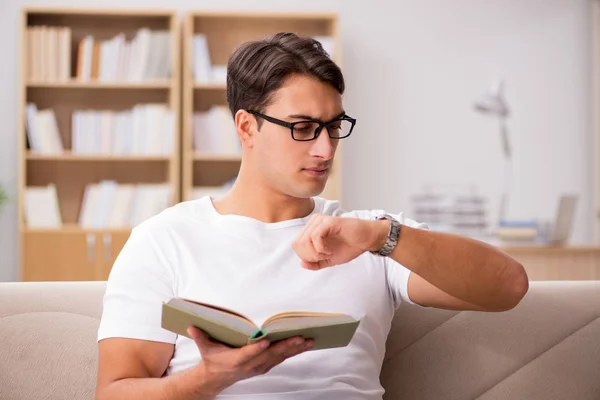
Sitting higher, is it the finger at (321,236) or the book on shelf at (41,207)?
the finger at (321,236)

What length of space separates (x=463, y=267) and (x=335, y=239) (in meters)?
0.23

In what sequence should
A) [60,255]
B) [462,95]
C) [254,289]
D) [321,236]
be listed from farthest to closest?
[462,95], [60,255], [254,289], [321,236]

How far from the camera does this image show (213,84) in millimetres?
4621

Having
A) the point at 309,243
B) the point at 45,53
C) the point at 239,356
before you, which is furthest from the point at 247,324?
the point at 45,53

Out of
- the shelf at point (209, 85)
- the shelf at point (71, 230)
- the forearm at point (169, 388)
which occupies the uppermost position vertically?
the shelf at point (209, 85)

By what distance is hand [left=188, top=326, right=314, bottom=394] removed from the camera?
3.80 feet

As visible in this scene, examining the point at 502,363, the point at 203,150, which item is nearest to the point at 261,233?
the point at 502,363

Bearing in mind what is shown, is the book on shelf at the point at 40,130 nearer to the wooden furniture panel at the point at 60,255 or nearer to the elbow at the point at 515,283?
the wooden furniture panel at the point at 60,255

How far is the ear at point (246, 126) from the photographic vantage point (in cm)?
165

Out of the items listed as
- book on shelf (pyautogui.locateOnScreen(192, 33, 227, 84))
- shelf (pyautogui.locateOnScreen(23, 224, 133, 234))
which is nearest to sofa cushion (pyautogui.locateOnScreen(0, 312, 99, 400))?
shelf (pyautogui.locateOnScreen(23, 224, 133, 234))

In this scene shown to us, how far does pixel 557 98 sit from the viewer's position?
514cm

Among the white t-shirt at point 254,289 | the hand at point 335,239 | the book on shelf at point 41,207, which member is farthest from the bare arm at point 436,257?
the book on shelf at point 41,207

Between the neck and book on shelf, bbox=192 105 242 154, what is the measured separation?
3.01 m

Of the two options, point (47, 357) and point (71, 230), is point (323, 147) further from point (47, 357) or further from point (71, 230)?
point (71, 230)
